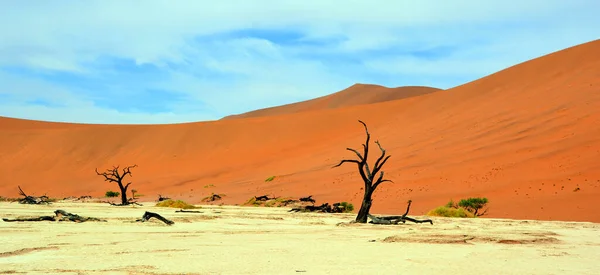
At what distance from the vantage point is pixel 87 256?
9.40 m

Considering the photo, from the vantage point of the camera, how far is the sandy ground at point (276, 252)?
829 centimetres

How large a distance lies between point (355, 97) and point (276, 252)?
123705 millimetres

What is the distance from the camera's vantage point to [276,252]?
407 inches

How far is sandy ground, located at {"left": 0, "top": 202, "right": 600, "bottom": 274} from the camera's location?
27.2 ft

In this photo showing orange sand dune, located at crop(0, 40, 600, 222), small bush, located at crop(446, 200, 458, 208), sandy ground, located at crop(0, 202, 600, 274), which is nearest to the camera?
sandy ground, located at crop(0, 202, 600, 274)

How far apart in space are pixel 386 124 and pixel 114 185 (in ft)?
81.8

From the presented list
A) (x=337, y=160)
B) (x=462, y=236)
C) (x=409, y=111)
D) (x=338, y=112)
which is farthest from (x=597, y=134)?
(x=338, y=112)

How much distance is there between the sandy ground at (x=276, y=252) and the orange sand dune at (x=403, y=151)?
1226 cm

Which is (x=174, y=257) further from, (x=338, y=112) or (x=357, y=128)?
(x=338, y=112)

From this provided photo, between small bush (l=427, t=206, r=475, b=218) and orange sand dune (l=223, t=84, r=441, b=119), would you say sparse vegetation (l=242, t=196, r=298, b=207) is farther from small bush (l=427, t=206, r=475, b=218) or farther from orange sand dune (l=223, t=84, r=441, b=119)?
orange sand dune (l=223, t=84, r=441, b=119)

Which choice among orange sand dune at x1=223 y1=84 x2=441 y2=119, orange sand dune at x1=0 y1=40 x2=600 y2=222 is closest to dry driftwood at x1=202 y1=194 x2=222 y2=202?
orange sand dune at x1=0 y1=40 x2=600 y2=222

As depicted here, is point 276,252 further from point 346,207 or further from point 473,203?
point 346,207

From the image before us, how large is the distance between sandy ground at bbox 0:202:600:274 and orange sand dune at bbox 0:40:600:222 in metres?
12.3

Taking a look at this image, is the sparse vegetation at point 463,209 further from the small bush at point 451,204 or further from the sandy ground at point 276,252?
the sandy ground at point 276,252
